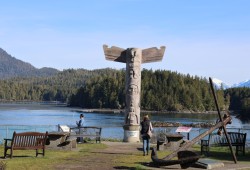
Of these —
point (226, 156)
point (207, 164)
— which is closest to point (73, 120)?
point (226, 156)

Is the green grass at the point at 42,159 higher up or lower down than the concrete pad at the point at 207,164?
lower down

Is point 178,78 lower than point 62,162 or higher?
higher

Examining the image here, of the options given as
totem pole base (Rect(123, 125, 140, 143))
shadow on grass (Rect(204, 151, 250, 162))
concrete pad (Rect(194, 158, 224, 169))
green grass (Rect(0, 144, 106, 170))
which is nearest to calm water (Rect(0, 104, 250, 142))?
totem pole base (Rect(123, 125, 140, 143))

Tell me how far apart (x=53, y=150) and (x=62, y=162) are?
11.6 feet

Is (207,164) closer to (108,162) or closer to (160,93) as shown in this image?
(108,162)

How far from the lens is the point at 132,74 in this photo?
2356 cm

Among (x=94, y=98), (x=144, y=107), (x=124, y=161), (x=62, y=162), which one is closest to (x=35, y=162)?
(x=62, y=162)

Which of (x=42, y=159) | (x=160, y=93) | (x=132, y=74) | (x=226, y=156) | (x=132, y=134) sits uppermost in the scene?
(x=160, y=93)

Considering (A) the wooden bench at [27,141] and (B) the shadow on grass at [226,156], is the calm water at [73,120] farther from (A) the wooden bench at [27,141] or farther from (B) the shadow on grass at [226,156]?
(B) the shadow on grass at [226,156]

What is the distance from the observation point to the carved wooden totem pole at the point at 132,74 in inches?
914

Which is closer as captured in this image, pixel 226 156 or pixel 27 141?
pixel 27 141

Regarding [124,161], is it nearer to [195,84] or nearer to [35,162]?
[35,162]

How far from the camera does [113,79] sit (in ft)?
587

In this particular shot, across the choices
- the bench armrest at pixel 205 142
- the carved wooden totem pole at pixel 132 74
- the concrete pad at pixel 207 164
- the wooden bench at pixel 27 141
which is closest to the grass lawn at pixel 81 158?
the wooden bench at pixel 27 141
